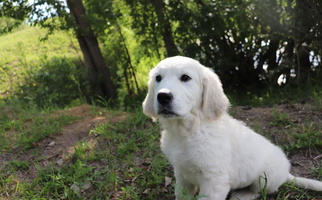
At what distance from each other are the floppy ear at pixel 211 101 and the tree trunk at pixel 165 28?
3768 mm

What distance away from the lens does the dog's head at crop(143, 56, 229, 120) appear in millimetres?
2514

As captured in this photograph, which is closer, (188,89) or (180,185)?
(188,89)

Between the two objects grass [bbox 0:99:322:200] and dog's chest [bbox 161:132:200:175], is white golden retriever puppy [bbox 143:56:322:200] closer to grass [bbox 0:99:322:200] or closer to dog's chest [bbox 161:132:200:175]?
dog's chest [bbox 161:132:200:175]

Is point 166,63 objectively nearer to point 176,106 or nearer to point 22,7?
point 176,106

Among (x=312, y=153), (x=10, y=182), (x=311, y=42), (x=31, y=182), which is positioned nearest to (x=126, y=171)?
(x=31, y=182)

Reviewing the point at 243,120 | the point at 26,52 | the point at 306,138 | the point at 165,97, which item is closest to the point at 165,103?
the point at 165,97

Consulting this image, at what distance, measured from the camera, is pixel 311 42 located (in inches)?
222

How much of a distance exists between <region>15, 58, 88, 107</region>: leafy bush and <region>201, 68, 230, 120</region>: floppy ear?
4367mm

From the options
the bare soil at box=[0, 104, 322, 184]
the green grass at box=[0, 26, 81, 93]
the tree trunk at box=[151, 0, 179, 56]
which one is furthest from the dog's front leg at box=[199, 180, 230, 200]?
the green grass at box=[0, 26, 81, 93]

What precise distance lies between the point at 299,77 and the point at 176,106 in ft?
14.3

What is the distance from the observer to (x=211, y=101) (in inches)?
107

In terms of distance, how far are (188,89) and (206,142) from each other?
0.46 m

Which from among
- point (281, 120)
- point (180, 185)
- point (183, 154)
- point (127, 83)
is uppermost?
point (127, 83)

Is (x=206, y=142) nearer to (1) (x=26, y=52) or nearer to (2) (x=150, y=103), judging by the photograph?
(2) (x=150, y=103)
